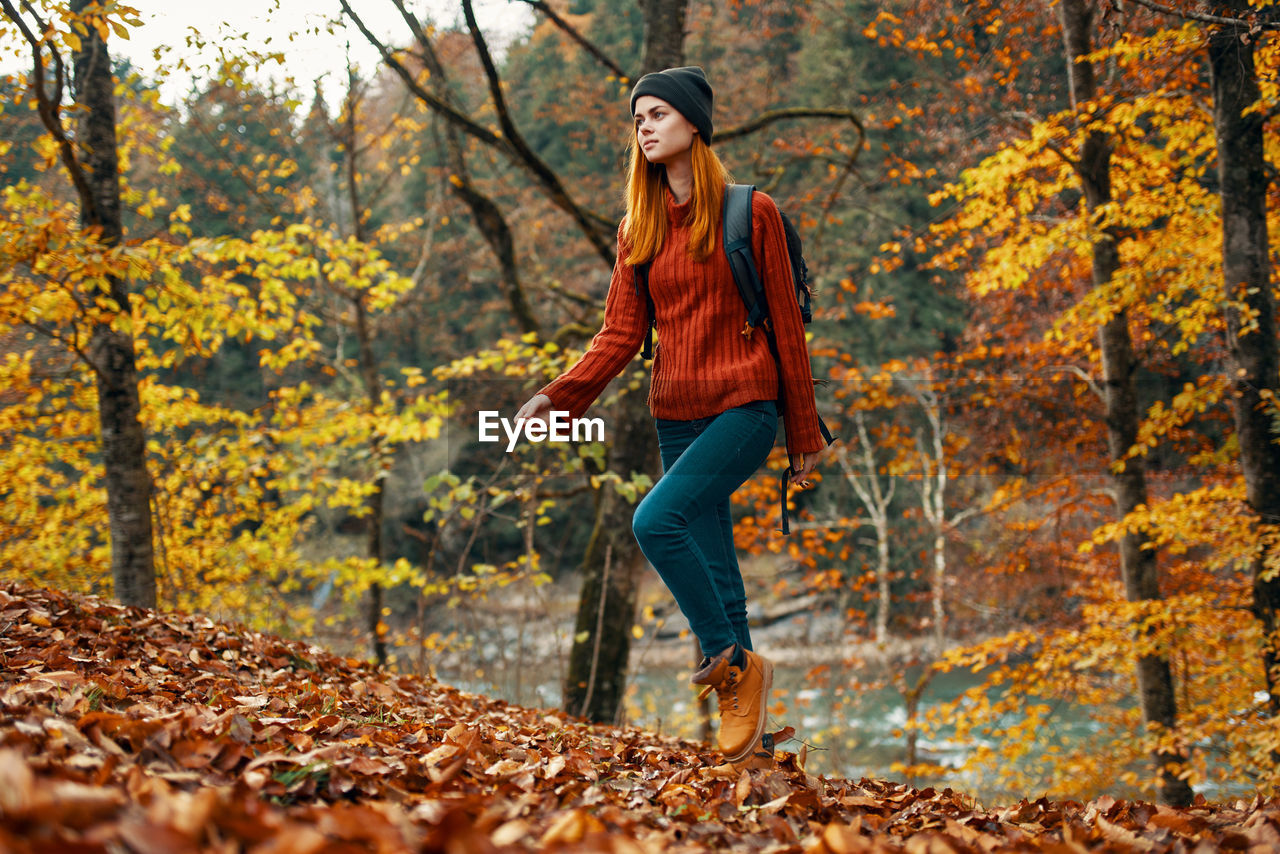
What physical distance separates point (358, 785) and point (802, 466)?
1.52 m

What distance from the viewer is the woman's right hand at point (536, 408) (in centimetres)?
252

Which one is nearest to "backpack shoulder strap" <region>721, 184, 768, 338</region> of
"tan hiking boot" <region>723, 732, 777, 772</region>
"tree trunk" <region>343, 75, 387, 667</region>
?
"tan hiking boot" <region>723, 732, 777, 772</region>

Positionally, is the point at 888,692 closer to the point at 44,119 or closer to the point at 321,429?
the point at 321,429

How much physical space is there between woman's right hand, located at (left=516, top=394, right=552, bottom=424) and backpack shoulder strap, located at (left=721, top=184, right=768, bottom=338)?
2.09 ft

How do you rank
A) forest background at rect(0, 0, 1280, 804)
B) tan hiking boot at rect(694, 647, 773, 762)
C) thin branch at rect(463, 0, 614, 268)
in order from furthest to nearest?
forest background at rect(0, 0, 1280, 804), thin branch at rect(463, 0, 614, 268), tan hiking boot at rect(694, 647, 773, 762)

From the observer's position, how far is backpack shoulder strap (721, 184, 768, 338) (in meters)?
2.49

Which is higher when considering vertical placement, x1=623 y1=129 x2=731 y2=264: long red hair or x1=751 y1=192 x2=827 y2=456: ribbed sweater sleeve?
x1=623 y1=129 x2=731 y2=264: long red hair

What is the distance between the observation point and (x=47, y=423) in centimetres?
836

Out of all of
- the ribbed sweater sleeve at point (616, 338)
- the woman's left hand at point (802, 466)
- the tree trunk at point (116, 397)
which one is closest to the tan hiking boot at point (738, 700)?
the woman's left hand at point (802, 466)

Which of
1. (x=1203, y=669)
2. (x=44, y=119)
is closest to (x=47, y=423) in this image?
(x=44, y=119)

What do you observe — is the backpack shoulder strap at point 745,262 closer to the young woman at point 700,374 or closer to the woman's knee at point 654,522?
the young woman at point 700,374

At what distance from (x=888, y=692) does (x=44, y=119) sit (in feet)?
51.0

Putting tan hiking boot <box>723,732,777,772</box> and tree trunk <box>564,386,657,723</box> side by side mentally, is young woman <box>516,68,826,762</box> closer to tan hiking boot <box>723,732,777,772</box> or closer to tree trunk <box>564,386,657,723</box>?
tan hiking boot <box>723,732,777,772</box>

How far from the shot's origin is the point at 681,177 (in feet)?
8.79
